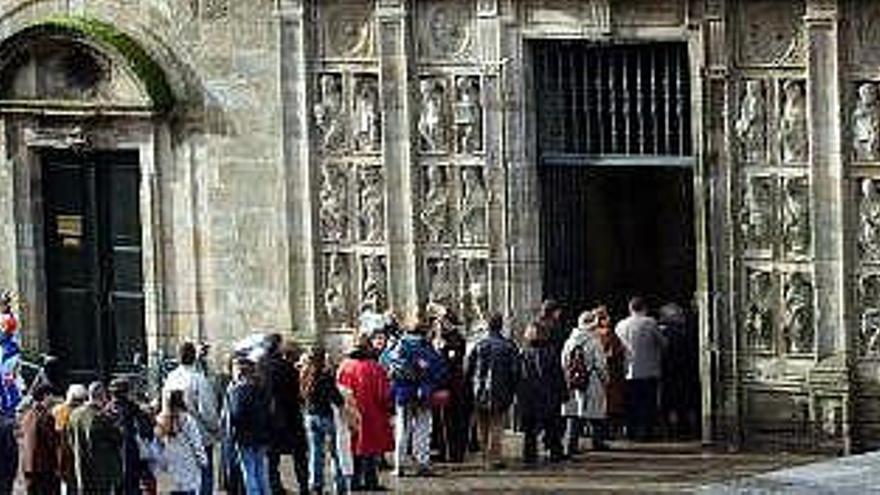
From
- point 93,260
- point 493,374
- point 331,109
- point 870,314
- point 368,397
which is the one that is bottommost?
point 368,397

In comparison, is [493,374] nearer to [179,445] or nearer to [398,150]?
[398,150]

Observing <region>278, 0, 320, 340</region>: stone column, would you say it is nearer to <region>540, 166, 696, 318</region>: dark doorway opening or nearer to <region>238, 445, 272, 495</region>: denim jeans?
<region>540, 166, 696, 318</region>: dark doorway opening

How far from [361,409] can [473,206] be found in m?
3.14

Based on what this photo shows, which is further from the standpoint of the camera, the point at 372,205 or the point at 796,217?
the point at 372,205

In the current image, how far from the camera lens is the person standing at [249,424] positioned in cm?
2223

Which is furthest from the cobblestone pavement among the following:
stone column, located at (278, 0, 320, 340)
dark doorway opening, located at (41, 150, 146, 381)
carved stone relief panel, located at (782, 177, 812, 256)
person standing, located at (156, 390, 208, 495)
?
dark doorway opening, located at (41, 150, 146, 381)

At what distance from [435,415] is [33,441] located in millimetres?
4000

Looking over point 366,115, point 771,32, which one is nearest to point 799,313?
point 771,32

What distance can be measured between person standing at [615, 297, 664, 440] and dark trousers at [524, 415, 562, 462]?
932mm

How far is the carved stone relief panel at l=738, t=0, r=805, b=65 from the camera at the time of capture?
23.8 m

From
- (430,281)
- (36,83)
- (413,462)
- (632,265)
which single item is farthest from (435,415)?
(36,83)

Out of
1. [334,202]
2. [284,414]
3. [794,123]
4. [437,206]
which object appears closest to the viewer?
[284,414]

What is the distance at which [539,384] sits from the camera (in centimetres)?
2420

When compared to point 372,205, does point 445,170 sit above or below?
above
